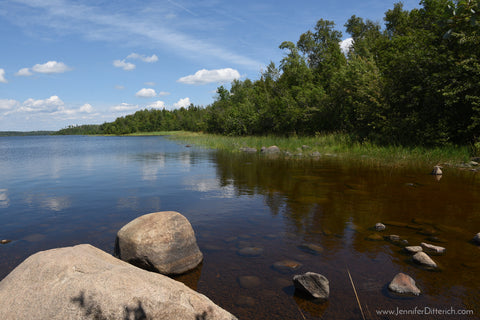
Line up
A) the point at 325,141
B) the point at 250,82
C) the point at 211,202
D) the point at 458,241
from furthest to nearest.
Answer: the point at 250,82 < the point at 325,141 < the point at 211,202 < the point at 458,241

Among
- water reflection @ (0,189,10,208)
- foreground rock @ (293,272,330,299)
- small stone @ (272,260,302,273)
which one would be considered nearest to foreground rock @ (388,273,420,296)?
foreground rock @ (293,272,330,299)

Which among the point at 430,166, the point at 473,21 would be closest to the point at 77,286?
the point at 473,21

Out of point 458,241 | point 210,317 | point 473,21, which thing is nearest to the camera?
point 473,21

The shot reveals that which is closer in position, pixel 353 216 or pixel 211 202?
pixel 353 216

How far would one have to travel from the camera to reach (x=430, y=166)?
57.0ft

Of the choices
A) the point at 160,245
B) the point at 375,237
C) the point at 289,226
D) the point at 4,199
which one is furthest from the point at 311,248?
the point at 4,199

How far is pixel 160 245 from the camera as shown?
18.7 feet

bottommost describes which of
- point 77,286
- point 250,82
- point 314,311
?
point 314,311

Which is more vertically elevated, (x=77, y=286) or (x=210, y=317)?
(x=77, y=286)

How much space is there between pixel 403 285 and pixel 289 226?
3577 millimetres

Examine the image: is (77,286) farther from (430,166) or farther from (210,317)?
(430,166)

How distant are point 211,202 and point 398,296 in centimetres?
732

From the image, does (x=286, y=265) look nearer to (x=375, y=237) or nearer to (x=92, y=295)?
(x=375, y=237)

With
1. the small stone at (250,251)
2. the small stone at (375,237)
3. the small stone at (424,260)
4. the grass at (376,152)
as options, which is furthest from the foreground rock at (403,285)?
the grass at (376,152)
